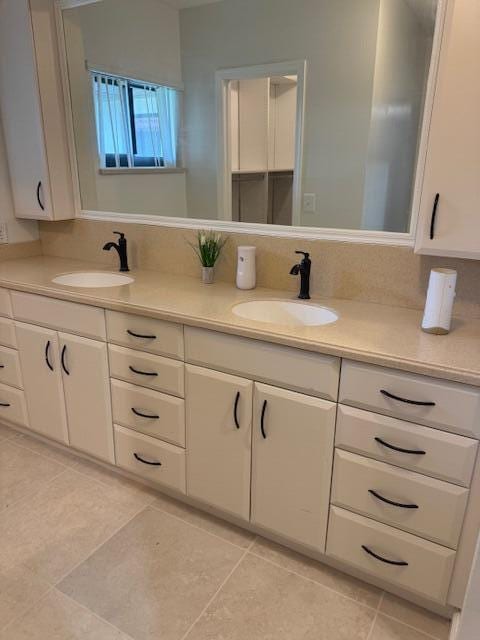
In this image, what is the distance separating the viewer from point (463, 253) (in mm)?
1443

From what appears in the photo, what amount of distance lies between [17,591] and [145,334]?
998mm

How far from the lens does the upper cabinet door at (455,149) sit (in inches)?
50.6

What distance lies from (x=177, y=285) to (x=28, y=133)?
1.17 m

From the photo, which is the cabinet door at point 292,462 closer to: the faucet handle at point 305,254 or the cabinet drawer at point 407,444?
the cabinet drawer at point 407,444

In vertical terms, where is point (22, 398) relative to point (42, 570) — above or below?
above

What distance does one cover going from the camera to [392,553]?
4.84 ft

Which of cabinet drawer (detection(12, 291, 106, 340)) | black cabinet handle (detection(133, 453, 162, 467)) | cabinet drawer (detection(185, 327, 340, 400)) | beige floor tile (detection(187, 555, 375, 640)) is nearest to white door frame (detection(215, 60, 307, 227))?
cabinet drawer (detection(185, 327, 340, 400))

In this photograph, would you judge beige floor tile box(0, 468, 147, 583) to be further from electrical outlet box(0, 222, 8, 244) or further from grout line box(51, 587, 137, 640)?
electrical outlet box(0, 222, 8, 244)

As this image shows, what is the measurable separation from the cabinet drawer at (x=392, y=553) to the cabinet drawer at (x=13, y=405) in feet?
5.42

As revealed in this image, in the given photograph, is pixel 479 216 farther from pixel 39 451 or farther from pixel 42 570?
pixel 39 451

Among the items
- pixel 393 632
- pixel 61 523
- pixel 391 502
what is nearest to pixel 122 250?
pixel 61 523

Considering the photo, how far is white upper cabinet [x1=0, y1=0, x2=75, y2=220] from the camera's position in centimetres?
219

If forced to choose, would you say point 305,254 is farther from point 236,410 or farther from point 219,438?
A: point 219,438

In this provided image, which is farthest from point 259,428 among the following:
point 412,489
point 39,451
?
point 39,451
